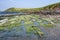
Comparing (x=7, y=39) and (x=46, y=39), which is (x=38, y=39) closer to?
(x=46, y=39)

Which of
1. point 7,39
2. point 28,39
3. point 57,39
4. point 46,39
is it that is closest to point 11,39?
Result: point 7,39

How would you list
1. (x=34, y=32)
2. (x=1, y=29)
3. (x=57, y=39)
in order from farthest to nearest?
(x=1, y=29) → (x=34, y=32) → (x=57, y=39)

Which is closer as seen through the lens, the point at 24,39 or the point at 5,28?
the point at 24,39

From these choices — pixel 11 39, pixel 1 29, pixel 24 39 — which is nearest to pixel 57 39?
pixel 24 39

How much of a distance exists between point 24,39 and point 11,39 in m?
0.65

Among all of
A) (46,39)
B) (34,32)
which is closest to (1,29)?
(34,32)

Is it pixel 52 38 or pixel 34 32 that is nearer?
pixel 52 38

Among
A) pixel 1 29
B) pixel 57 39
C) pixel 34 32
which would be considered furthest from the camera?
pixel 1 29

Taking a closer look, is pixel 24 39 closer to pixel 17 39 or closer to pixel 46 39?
pixel 17 39

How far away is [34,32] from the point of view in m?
9.95

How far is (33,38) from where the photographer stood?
28.4ft

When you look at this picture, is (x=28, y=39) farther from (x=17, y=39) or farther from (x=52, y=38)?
(x=52, y=38)

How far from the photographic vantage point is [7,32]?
10.4 meters

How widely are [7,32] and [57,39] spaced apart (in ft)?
11.3
